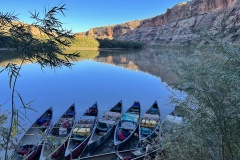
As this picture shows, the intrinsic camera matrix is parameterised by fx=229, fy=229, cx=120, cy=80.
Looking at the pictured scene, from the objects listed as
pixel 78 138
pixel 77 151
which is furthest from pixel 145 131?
pixel 77 151

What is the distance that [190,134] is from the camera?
6430 millimetres

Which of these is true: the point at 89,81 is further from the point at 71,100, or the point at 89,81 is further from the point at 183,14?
the point at 183,14

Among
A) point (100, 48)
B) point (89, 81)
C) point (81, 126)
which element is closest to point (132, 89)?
point (89, 81)

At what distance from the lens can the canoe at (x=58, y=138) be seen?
11.6 meters

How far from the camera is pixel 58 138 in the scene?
1430cm

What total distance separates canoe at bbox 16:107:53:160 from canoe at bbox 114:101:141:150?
4380 millimetres

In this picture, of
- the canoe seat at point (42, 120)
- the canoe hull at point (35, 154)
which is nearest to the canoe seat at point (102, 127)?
the canoe seat at point (42, 120)

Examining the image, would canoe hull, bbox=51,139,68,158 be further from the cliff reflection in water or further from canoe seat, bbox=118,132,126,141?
the cliff reflection in water

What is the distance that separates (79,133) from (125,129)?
328 centimetres

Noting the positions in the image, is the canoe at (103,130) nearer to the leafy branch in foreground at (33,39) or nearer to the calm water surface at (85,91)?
the calm water surface at (85,91)

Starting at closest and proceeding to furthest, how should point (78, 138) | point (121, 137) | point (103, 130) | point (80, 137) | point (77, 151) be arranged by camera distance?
point (77, 151) < point (78, 138) < point (80, 137) < point (121, 137) < point (103, 130)

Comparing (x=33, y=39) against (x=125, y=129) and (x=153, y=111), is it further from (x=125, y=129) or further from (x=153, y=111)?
(x=153, y=111)

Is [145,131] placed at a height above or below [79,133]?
below

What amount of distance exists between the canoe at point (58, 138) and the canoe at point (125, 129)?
310cm
